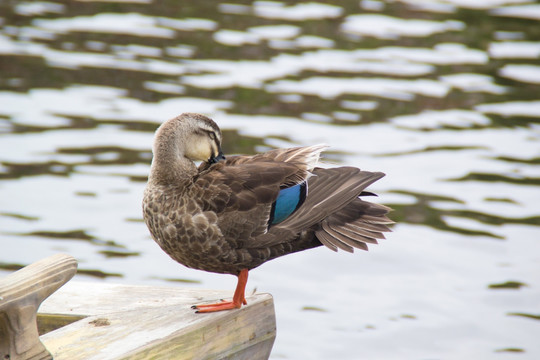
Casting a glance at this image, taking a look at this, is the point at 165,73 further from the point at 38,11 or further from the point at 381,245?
the point at 381,245

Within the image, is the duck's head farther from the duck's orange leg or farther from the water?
the water

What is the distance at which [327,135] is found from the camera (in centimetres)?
952

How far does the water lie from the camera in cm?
681

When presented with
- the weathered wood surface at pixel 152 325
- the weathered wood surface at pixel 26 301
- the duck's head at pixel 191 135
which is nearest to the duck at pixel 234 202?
the duck's head at pixel 191 135

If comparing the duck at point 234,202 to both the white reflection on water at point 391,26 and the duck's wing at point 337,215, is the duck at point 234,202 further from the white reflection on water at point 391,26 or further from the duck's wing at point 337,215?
the white reflection on water at point 391,26

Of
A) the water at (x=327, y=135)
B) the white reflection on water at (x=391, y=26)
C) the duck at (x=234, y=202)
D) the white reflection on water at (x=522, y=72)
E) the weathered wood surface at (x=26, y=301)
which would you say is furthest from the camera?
the white reflection on water at (x=391, y=26)

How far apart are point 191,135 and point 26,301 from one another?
141 centimetres

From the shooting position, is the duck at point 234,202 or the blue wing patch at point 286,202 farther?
the blue wing patch at point 286,202

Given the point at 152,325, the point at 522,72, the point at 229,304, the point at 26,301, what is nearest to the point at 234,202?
the point at 229,304

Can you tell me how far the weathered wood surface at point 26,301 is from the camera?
9.86ft

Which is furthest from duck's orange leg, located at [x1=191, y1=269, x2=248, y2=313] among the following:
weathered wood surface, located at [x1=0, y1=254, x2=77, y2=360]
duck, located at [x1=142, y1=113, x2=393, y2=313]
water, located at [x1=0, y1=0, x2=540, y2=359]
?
water, located at [x1=0, y1=0, x2=540, y2=359]

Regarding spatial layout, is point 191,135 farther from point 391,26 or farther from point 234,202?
point 391,26

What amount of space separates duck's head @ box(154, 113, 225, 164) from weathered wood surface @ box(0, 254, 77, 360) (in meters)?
1.14

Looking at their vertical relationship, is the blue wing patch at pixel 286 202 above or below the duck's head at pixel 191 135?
below
